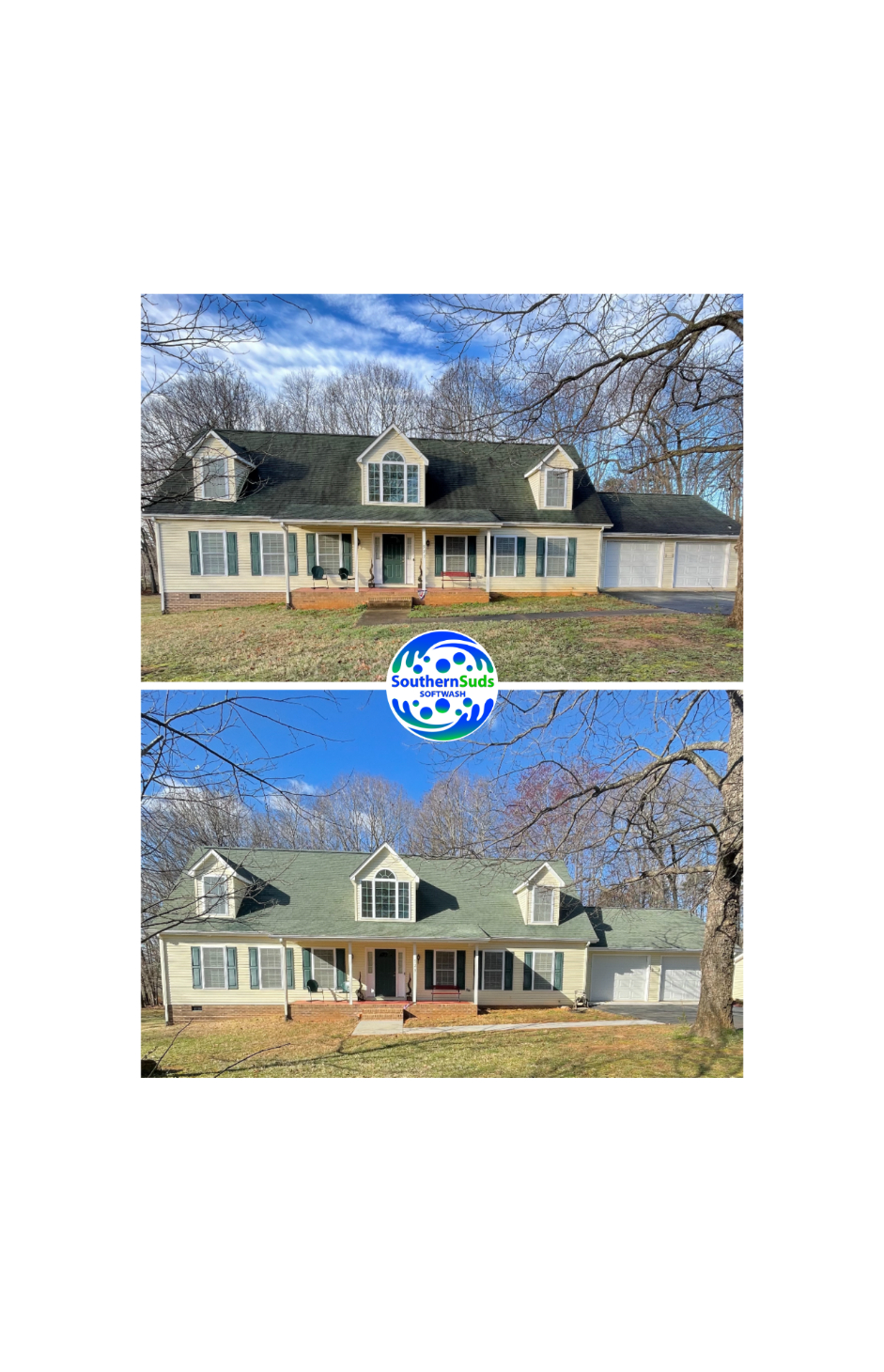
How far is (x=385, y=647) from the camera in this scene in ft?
14.8

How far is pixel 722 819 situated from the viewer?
15.1 feet

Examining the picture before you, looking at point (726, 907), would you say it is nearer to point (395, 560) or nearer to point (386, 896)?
point (386, 896)

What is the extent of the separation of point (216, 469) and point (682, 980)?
5406mm

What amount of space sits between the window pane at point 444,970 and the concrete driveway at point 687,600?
3138 millimetres

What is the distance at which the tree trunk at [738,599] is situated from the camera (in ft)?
14.6

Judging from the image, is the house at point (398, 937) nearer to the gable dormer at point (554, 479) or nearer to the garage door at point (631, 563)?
the garage door at point (631, 563)

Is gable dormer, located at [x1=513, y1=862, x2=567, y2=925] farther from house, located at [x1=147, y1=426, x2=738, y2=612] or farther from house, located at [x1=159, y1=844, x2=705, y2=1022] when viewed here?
house, located at [x1=147, y1=426, x2=738, y2=612]

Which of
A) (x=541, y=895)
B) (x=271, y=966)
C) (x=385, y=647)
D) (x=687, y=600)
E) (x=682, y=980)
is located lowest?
(x=682, y=980)

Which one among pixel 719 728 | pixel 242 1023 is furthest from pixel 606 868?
pixel 242 1023

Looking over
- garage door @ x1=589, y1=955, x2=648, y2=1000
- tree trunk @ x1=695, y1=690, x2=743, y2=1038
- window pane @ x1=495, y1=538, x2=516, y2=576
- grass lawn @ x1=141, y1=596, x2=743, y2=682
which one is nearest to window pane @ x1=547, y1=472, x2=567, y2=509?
window pane @ x1=495, y1=538, x2=516, y2=576

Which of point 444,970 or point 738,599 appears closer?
point 738,599

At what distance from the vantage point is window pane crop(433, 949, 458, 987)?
4848 millimetres

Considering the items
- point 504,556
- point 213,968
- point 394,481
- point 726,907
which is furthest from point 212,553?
point 726,907

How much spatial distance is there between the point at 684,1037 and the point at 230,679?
4.44 metres
